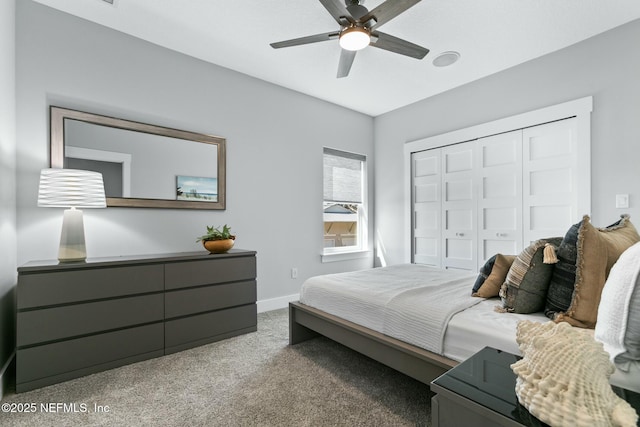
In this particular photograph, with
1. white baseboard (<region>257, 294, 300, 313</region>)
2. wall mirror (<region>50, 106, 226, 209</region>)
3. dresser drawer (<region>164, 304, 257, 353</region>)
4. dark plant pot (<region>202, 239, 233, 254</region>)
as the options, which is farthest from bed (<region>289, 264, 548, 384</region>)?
wall mirror (<region>50, 106, 226, 209</region>)

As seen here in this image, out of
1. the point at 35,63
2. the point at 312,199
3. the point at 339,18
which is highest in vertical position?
the point at 339,18

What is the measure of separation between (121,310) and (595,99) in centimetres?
446

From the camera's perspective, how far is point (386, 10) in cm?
191

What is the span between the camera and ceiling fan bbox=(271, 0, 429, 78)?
1.88 m

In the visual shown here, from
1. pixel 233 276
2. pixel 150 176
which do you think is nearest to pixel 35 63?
pixel 150 176

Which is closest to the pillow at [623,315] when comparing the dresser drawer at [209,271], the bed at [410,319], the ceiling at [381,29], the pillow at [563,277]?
the bed at [410,319]

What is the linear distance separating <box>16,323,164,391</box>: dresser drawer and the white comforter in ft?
4.08

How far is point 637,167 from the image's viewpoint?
2.53 m

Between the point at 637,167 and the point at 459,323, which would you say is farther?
the point at 637,167

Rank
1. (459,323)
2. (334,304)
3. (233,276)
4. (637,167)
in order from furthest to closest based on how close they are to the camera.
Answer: (233,276) < (637,167) < (334,304) < (459,323)

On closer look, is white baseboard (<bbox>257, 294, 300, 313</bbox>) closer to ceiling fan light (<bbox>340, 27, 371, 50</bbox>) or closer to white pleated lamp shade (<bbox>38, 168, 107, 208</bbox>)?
white pleated lamp shade (<bbox>38, 168, 107, 208</bbox>)

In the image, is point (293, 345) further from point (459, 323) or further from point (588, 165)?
point (588, 165)

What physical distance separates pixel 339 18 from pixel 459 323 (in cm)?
204

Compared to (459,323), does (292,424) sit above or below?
below
